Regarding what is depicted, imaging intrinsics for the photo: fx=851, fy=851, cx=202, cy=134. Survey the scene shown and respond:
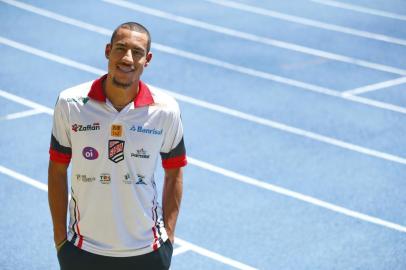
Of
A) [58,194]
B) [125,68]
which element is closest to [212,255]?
[58,194]

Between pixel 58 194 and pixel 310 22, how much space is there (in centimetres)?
972

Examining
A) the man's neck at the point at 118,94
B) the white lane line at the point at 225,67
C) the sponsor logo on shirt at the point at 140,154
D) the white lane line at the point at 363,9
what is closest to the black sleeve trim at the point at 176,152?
the sponsor logo on shirt at the point at 140,154

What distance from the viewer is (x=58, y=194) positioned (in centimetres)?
438

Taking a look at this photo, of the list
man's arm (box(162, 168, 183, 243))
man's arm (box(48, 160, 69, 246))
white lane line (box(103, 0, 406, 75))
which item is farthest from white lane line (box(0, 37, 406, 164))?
man's arm (box(48, 160, 69, 246))

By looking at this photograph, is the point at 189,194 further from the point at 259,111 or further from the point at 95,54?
the point at 95,54

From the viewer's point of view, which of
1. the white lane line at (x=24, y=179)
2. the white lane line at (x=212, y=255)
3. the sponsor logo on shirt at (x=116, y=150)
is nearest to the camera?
the sponsor logo on shirt at (x=116, y=150)

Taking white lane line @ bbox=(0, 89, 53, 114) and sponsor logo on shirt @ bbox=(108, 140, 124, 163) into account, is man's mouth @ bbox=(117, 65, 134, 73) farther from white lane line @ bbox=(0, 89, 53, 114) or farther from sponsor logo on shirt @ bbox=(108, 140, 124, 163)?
white lane line @ bbox=(0, 89, 53, 114)

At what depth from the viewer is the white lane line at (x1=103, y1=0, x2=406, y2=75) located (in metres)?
11.8

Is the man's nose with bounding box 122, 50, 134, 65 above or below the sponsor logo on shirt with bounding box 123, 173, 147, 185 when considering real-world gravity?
above

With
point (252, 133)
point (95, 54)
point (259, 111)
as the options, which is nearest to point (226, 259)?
point (252, 133)

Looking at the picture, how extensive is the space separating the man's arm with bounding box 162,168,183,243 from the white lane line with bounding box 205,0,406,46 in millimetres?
8976

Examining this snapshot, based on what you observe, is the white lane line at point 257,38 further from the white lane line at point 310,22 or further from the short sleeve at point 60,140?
the short sleeve at point 60,140

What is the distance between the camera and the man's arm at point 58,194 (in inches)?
172

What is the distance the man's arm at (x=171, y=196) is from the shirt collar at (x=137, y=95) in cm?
42
